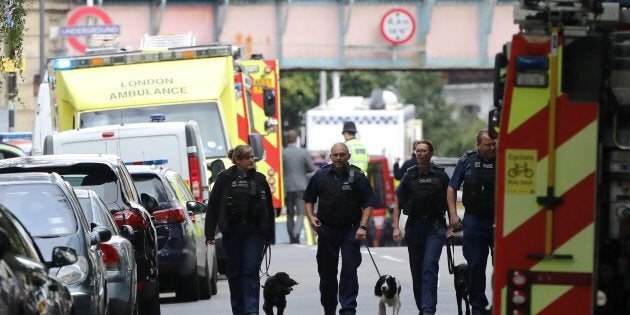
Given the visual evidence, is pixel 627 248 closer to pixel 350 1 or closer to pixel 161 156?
pixel 161 156

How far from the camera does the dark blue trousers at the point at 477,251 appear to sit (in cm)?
1617

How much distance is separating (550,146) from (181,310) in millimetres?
9836

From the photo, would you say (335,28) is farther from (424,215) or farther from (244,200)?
(244,200)

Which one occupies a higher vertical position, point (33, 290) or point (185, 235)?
point (33, 290)

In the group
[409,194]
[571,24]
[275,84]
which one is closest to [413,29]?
[275,84]

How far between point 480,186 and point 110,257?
133 inches

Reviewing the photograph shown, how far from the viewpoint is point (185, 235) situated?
20156 millimetres

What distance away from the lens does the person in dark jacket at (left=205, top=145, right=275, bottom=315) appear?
17000 millimetres

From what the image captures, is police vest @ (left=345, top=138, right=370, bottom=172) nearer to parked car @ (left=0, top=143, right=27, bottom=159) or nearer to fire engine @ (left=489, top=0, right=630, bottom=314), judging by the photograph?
parked car @ (left=0, top=143, right=27, bottom=159)

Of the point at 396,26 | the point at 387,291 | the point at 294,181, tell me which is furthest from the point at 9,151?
the point at 387,291

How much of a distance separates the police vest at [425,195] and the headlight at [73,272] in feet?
15.2

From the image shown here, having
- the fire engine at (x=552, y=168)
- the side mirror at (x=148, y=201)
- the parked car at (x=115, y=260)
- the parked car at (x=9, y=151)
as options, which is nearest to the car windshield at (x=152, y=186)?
the side mirror at (x=148, y=201)

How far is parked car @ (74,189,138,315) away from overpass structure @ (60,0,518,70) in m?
25.7

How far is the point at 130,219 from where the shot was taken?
1705cm
